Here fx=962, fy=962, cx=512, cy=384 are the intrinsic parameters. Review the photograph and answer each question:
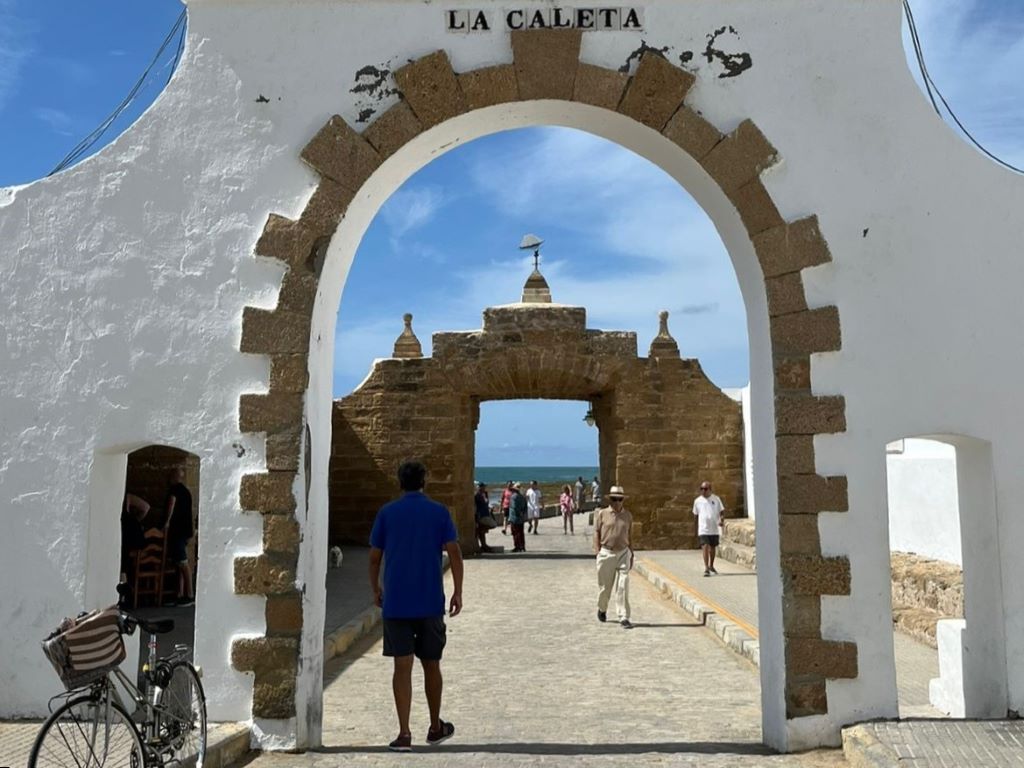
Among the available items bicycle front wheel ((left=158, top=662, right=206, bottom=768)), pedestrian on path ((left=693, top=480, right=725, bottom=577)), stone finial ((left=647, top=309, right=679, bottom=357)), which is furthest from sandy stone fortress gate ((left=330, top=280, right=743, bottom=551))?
bicycle front wheel ((left=158, top=662, right=206, bottom=768))

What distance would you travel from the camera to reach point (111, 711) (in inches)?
154

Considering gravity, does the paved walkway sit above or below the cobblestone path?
above

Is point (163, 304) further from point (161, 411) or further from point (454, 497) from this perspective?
point (454, 497)

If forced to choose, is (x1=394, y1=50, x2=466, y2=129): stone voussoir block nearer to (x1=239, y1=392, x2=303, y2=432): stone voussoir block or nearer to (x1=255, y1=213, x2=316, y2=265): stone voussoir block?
(x1=255, y1=213, x2=316, y2=265): stone voussoir block

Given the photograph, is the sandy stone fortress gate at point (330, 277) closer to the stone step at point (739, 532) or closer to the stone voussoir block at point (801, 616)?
the stone voussoir block at point (801, 616)

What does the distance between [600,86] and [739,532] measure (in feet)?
36.7

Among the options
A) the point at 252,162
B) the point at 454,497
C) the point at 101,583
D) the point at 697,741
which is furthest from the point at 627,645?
the point at 454,497

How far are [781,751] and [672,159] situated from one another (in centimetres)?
341

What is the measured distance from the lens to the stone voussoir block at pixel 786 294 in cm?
535

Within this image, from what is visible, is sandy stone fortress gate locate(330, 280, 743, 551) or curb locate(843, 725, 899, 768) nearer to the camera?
curb locate(843, 725, 899, 768)

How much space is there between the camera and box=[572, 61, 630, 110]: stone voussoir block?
5492 mm

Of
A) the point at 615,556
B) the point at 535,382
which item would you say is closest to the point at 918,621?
the point at 615,556

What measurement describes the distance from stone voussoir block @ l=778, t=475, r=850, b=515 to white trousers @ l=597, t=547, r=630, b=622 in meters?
4.71

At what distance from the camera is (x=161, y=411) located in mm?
5328
